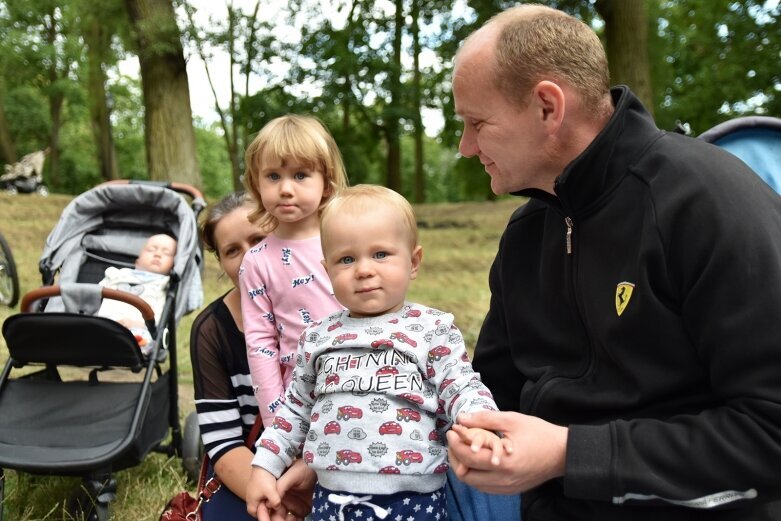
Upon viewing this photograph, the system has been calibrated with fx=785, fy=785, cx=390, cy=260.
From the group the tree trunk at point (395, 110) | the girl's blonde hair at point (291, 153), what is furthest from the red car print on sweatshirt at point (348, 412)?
the tree trunk at point (395, 110)

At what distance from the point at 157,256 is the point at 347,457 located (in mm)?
2668

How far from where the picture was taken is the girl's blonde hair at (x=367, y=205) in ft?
6.22

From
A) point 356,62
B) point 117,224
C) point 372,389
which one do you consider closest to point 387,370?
point 372,389

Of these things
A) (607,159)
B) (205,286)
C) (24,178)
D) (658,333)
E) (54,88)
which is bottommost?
(205,286)

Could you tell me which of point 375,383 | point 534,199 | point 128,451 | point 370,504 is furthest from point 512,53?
point 128,451

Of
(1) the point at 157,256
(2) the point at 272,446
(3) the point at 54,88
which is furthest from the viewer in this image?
(3) the point at 54,88

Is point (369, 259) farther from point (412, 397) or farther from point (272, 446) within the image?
point (272, 446)

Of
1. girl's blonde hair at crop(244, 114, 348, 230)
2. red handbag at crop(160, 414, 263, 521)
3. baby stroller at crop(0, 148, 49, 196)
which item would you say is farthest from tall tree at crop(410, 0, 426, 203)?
red handbag at crop(160, 414, 263, 521)

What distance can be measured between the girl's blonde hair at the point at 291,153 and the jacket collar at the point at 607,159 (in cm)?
100

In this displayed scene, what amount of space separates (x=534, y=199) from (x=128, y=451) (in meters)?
2.15

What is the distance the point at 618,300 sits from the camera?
62.4 inches

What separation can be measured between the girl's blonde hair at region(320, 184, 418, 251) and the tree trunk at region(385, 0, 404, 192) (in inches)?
489

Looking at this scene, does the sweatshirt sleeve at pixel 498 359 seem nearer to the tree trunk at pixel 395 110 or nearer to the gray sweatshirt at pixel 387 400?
the gray sweatshirt at pixel 387 400

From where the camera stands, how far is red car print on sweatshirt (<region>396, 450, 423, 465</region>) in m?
1.75
